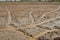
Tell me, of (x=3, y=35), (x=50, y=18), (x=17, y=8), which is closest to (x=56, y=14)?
(x=50, y=18)

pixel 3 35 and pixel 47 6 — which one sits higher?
pixel 47 6

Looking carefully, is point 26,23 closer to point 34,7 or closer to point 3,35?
point 3,35

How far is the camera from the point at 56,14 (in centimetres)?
170

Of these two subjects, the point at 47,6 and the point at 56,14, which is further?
the point at 47,6

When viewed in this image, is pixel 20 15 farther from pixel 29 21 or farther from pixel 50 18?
pixel 50 18

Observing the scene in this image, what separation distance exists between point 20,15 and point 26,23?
211mm

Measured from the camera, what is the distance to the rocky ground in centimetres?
125

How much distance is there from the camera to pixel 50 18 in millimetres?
1606

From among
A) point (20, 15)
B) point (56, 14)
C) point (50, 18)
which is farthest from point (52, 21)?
point (20, 15)

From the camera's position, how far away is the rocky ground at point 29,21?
1.25 m

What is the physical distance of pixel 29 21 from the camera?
4.94 feet

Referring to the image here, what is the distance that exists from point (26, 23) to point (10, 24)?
0.16 metres

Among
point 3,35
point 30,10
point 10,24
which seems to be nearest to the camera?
point 3,35

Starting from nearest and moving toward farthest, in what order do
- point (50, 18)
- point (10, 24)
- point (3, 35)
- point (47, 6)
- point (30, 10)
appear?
point (3, 35) < point (10, 24) < point (50, 18) < point (30, 10) < point (47, 6)
